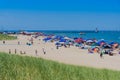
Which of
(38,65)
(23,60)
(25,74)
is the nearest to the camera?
(25,74)

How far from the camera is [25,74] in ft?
30.5

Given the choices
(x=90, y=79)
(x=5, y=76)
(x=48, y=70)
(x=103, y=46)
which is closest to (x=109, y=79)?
(x=90, y=79)

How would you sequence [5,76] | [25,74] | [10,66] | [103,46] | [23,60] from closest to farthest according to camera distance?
[5,76] < [25,74] < [10,66] < [23,60] < [103,46]

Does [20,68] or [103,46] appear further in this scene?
[103,46]

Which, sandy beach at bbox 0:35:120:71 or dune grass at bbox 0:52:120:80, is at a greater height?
dune grass at bbox 0:52:120:80

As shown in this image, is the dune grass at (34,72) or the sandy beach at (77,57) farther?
the sandy beach at (77,57)

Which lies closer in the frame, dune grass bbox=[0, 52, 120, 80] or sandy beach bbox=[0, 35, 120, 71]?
dune grass bbox=[0, 52, 120, 80]

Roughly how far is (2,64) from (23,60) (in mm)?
1901

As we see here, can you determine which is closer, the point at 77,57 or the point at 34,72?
the point at 34,72

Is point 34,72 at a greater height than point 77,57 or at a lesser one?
greater

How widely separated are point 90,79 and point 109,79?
0.89 meters

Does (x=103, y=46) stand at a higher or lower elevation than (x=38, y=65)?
lower

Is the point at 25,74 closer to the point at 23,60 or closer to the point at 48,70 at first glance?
the point at 48,70

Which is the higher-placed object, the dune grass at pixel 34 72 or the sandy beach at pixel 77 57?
the dune grass at pixel 34 72
